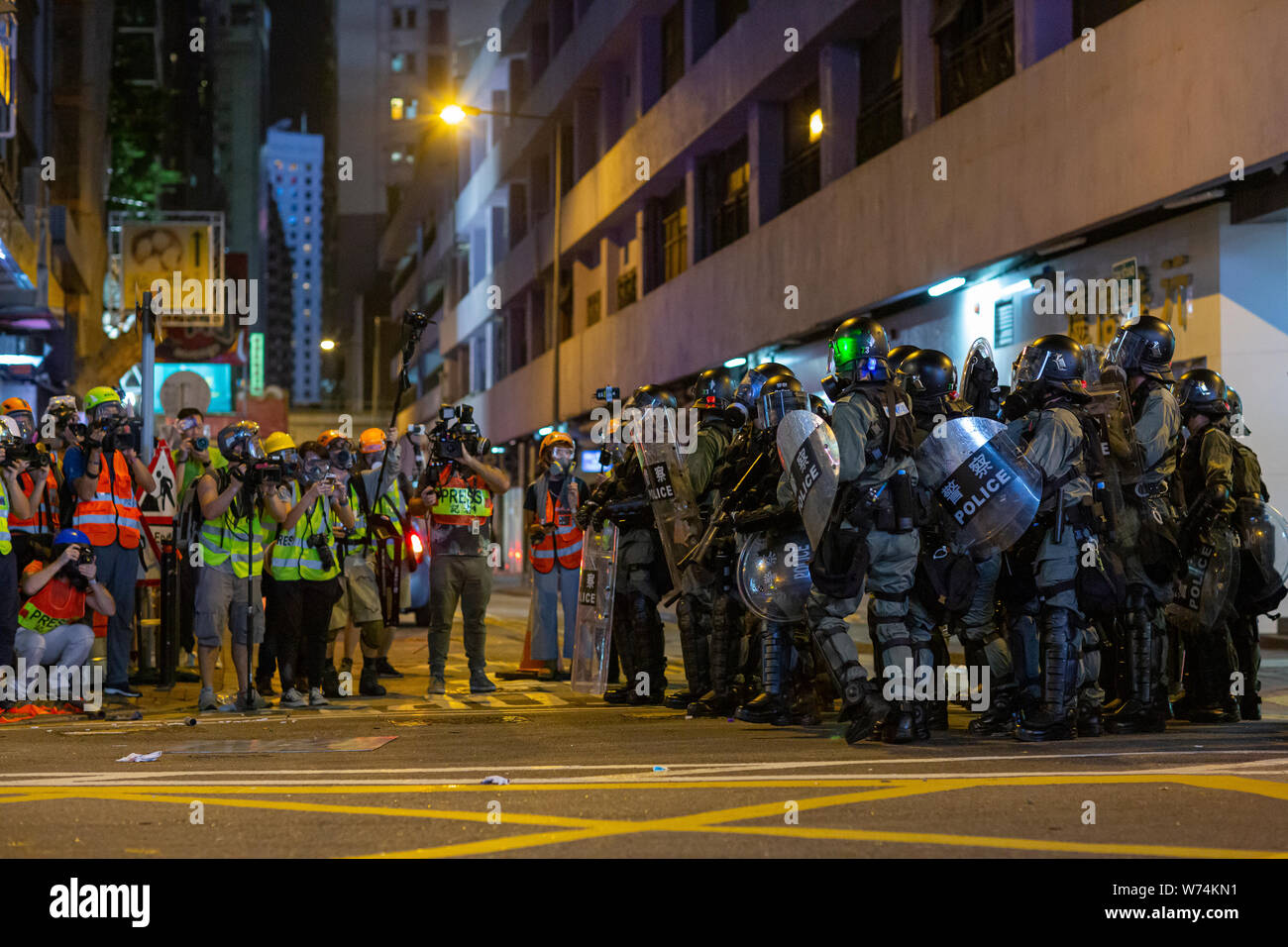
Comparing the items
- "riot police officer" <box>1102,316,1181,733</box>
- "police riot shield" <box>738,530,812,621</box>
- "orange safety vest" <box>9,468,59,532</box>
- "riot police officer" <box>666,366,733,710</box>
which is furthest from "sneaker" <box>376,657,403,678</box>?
"riot police officer" <box>1102,316,1181,733</box>

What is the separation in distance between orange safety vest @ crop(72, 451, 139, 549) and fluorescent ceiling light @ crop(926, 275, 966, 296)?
33.4ft

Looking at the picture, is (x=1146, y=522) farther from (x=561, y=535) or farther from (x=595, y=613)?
(x=561, y=535)

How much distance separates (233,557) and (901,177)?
11.4 meters

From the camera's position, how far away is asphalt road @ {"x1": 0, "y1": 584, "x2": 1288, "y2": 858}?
5496 millimetres

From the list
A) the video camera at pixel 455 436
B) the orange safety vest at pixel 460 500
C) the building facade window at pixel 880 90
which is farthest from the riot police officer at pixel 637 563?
the building facade window at pixel 880 90

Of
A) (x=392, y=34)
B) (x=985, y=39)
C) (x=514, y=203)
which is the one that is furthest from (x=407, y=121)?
(x=985, y=39)

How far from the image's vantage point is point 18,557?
10648 mm

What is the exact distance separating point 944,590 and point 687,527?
2588 mm

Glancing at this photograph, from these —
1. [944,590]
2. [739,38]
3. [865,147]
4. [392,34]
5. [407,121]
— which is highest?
[392,34]

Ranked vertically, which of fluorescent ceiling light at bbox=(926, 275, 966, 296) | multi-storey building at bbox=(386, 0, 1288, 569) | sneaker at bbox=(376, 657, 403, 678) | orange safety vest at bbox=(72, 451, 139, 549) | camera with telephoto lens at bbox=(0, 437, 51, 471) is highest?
multi-storey building at bbox=(386, 0, 1288, 569)

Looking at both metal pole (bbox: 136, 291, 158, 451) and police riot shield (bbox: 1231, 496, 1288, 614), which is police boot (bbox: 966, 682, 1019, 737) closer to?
police riot shield (bbox: 1231, 496, 1288, 614)

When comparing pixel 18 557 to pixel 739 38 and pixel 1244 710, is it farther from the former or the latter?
pixel 739 38

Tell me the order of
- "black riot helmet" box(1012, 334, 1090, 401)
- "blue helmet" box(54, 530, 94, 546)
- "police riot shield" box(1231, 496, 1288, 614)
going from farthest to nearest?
"blue helmet" box(54, 530, 94, 546) < "police riot shield" box(1231, 496, 1288, 614) < "black riot helmet" box(1012, 334, 1090, 401)

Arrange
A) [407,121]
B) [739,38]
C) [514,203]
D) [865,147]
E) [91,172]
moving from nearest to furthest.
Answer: [865,147] < [739,38] < [91,172] < [514,203] < [407,121]
